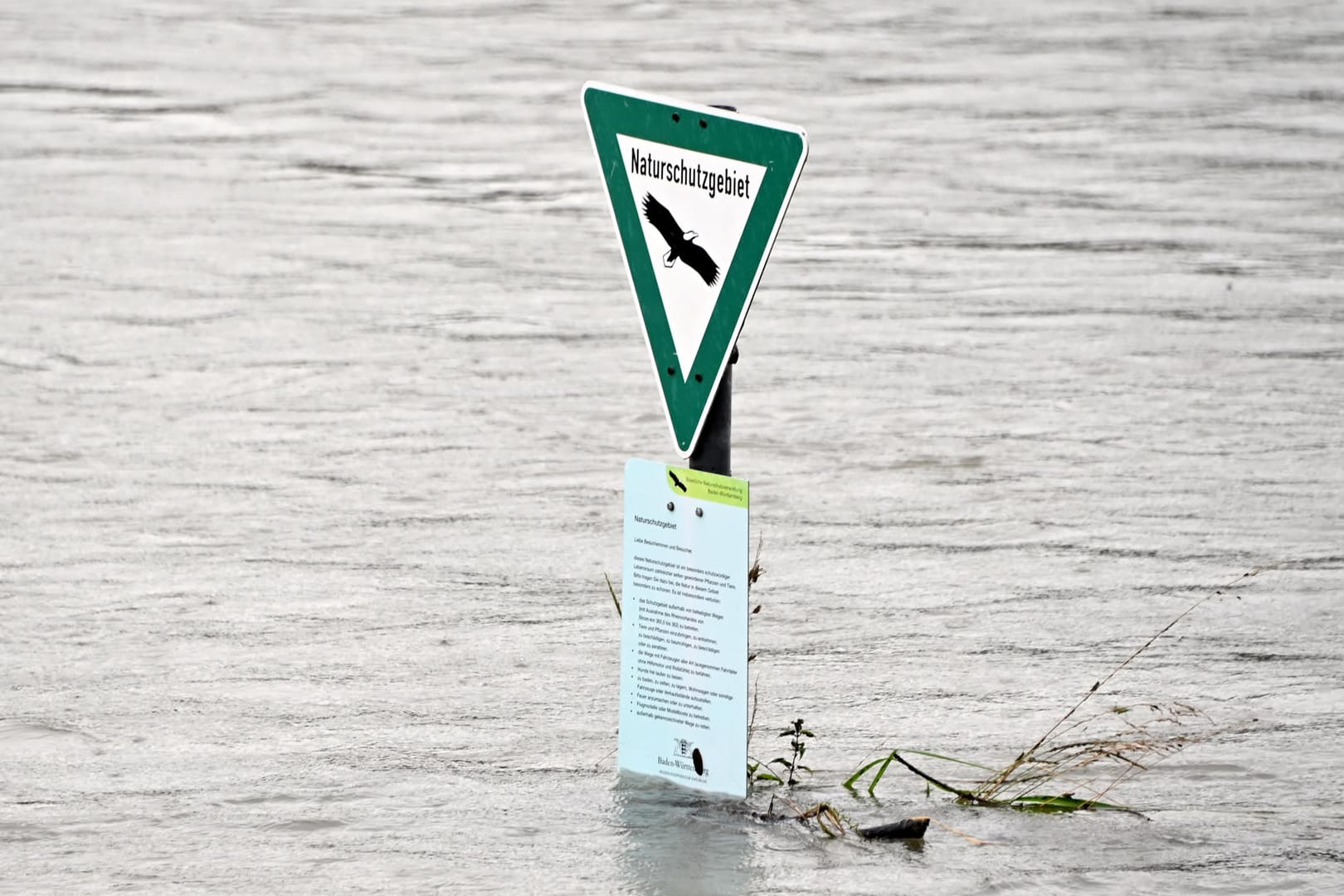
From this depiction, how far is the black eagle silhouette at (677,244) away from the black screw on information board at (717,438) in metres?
0.25

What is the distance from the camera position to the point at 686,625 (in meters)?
5.09

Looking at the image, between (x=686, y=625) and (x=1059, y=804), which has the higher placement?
(x=686, y=625)

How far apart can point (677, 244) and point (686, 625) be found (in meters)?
0.94

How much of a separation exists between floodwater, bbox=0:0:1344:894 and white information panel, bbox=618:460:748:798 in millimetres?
128

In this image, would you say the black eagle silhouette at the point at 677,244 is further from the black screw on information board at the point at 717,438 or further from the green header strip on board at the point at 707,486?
the green header strip on board at the point at 707,486

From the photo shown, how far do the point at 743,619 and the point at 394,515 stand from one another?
271 cm

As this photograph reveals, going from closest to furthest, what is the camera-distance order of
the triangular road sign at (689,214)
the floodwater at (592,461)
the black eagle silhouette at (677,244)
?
1. the triangular road sign at (689,214)
2. the black eagle silhouette at (677,244)
3. the floodwater at (592,461)

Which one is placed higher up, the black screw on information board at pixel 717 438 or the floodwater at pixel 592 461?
the black screw on information board at pixel 717 438

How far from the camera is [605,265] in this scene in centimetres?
1045

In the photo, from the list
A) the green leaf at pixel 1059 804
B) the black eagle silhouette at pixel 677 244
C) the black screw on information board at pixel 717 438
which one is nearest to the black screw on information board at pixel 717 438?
the black screw on information board at pixel 717 438

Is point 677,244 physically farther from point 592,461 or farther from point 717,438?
point 592,461

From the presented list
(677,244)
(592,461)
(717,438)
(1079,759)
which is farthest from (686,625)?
(592,461)

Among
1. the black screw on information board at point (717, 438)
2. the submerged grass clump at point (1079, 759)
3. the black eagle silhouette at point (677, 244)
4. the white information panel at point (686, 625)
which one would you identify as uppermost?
the black eagle silhouette at point (677, 244)

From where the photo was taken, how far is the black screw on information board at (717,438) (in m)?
5.04
